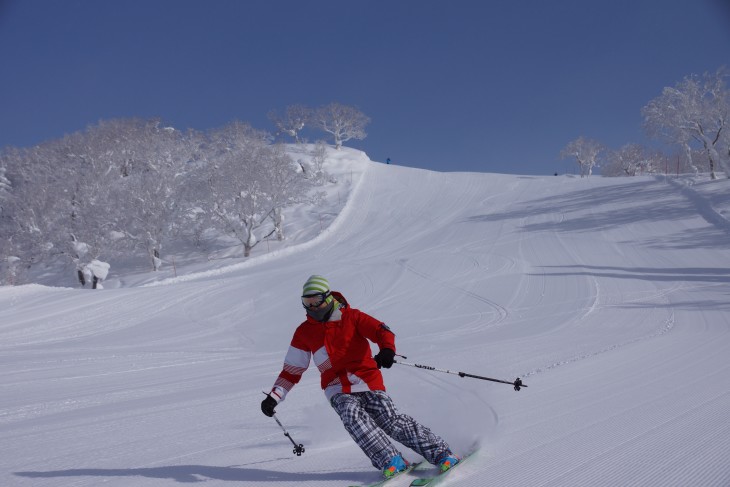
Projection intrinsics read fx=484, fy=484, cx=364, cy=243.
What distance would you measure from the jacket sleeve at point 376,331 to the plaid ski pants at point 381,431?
1.36 feet

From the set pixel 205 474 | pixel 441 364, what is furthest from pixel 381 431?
pixel 441 364

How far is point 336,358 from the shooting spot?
3.38 m

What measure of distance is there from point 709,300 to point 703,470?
9510mm

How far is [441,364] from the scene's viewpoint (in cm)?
711

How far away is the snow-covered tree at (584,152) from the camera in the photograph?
70.8 metres

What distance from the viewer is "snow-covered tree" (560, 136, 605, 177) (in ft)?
232

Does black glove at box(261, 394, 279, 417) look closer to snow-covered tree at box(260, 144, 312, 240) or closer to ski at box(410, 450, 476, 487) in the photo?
ski at box(410, 450, 476, 487)

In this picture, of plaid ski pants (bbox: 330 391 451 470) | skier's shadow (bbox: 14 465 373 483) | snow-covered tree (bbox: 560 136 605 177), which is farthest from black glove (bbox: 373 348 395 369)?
snow-covered tree (bbox: 560 136 605 177)

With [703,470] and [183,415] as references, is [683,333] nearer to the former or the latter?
[703,470]

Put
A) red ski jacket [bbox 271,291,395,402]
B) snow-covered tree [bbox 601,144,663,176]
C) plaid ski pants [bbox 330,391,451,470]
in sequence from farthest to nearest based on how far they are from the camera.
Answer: snow-covered tree [bbox 601,144,663,176], red ski jacket [bbox 271,291,395,402], plaid ski pants [bbox 330,391,451,470]

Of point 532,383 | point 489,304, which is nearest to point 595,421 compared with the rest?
point 532,383

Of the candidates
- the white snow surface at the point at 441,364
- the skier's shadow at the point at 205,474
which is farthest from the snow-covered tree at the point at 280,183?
the skier's shadow at the point at 205,474

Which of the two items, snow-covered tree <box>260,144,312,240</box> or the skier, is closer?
the skier

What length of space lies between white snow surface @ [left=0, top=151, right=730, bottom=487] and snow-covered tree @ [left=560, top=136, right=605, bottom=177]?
52906 millimetres
